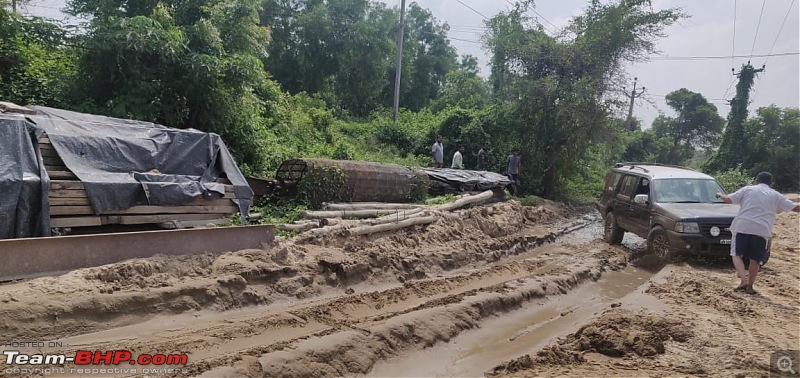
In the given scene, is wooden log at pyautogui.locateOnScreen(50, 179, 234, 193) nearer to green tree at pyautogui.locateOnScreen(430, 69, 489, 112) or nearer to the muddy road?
the muddy road

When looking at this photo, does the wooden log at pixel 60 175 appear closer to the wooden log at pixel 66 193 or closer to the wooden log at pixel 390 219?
the wooden log at pixel 66 193

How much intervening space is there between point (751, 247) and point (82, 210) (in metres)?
9.34

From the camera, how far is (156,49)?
10039 mm

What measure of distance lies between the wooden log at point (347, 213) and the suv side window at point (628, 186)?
512cm

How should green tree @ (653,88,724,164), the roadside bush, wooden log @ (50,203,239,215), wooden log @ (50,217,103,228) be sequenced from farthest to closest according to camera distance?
1. green tree @ (653,88,724,164)
2. the roadside bush
3. wooden log @ (50,203,239,215)
4. wooden log @ (50,217,103,228)

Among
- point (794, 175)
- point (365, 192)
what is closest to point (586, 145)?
point (365, 192)

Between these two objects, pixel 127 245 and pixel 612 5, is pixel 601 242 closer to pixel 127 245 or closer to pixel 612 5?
pixel 127 245

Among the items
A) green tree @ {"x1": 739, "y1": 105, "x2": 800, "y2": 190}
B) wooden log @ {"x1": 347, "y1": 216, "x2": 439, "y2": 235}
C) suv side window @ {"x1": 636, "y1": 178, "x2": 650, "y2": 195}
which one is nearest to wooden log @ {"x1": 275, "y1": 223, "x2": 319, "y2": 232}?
wooden log @ {"x1": 347, "y1": 216, "x2": 439, "y2": 235}

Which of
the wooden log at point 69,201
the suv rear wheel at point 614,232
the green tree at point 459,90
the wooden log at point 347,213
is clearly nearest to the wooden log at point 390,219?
the wooden log at point 347,213

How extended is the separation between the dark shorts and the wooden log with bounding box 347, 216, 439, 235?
5.32m

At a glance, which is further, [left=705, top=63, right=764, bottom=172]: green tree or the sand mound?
[left=705, top=63, right=764, bottom=172]: green tree

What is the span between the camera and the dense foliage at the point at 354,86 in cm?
1040

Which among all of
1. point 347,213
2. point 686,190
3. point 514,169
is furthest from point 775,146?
point 347,213

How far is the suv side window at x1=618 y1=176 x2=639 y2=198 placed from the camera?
10.6 metres
